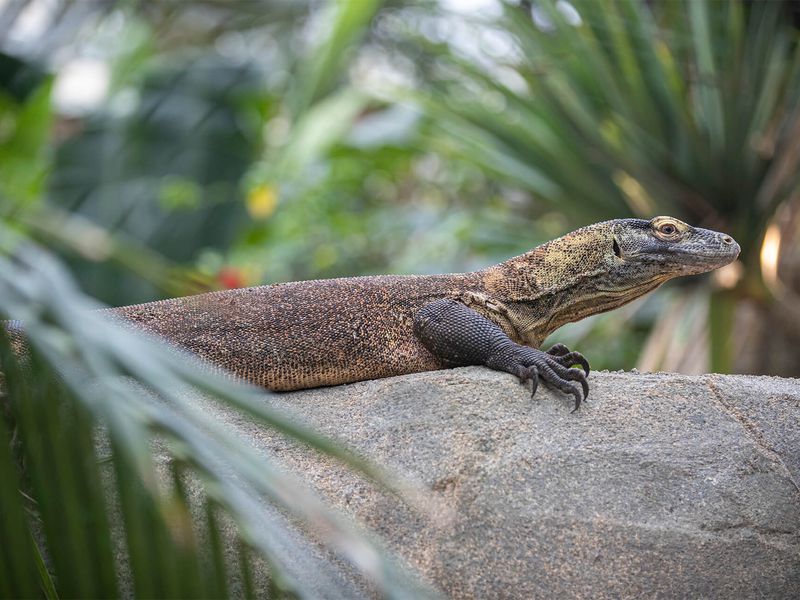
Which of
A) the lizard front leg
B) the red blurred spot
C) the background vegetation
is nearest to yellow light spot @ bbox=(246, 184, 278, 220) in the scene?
the background vegetation

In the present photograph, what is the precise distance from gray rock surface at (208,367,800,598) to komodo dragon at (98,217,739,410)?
1.05 ft

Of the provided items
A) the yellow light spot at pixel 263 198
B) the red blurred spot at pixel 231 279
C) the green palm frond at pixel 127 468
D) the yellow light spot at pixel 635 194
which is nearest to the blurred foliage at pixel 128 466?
the green palm frond at pixel 127 468

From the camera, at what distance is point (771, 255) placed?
22.9ft

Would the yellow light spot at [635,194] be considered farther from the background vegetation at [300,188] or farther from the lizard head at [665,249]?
the lizard head at [665,249]

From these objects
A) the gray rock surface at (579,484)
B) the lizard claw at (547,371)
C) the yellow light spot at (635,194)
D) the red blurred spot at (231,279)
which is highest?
the yellow light spot at (635,194)

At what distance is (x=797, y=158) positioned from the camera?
699 centimetres

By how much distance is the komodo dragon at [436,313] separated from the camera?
4285mm

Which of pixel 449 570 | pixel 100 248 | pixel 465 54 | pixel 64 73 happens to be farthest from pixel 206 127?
pixel 100 248

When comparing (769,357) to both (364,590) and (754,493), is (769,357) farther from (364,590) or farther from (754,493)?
(364,590)

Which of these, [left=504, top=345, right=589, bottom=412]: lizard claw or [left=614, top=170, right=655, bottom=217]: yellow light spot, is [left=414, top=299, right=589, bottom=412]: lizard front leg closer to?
[left=504, top=345, right=589, bottom=412]: lizard claw

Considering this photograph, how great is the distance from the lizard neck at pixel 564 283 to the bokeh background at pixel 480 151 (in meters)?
2.25

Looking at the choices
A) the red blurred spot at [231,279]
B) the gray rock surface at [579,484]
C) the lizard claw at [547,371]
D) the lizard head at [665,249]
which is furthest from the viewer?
the red blurred spot at [231,279]

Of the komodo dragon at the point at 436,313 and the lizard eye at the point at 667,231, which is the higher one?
the lizard eye at the point at 667,231

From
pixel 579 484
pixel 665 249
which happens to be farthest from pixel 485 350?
pixel 665 249
